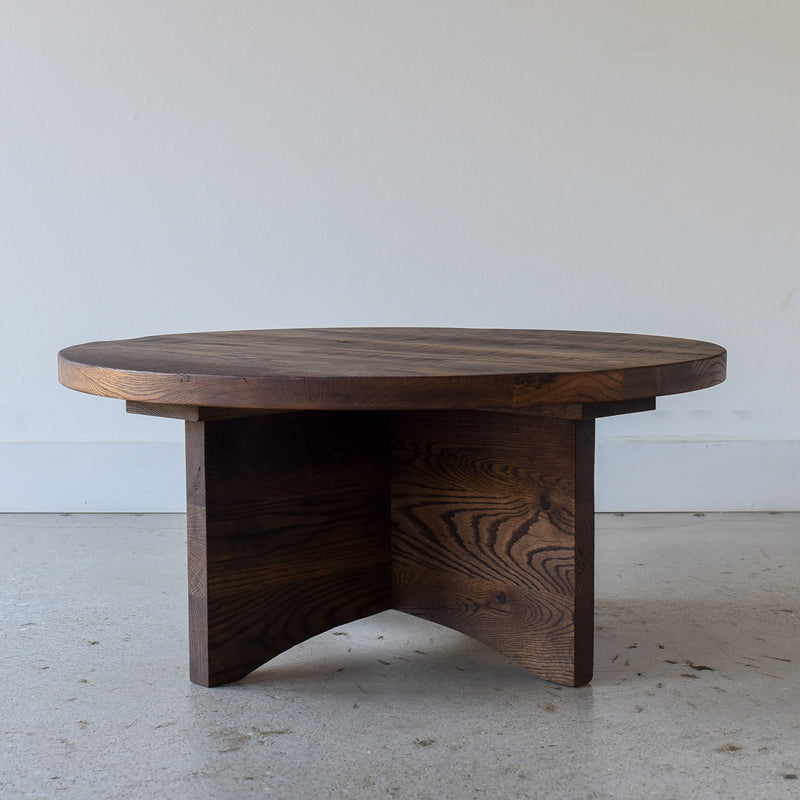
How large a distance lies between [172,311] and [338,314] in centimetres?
50

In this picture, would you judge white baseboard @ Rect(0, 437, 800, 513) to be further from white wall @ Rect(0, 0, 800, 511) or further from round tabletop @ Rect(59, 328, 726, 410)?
round tabletop @ Rect(59, 328, 726, 410)

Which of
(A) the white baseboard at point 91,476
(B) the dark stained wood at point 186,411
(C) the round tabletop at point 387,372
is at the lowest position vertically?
(A) the white baseboard at point 91,476

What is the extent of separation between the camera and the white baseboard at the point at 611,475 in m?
3.18

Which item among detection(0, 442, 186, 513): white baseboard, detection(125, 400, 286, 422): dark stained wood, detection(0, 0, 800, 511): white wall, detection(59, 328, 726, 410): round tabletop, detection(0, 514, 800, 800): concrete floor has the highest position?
detection(0, 0, 800, 511): white wall

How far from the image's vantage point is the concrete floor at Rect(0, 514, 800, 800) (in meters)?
1.46

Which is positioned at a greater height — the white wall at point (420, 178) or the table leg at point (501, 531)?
the white wall at point (420, 178)

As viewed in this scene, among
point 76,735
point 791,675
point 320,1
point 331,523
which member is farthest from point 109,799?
point 320,1

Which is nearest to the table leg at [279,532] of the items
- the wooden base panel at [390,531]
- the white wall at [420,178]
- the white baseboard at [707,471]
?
the wooden base panel at [390,531]

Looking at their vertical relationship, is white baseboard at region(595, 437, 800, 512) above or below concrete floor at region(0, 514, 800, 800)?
above

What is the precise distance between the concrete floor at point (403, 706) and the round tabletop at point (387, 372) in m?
0.52

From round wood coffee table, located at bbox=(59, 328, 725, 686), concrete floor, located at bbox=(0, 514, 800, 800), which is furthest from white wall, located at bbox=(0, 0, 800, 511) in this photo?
round wood coffee table, located at bbox=(59, 328, 725, 686)

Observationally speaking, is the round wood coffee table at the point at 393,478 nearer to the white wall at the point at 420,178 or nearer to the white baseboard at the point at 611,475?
the white wall at the point at 420,178

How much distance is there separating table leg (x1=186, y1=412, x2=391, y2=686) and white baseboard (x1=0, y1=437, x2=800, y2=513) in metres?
1.32

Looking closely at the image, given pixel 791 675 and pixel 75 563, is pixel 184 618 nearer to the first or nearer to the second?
pixel 75 563
